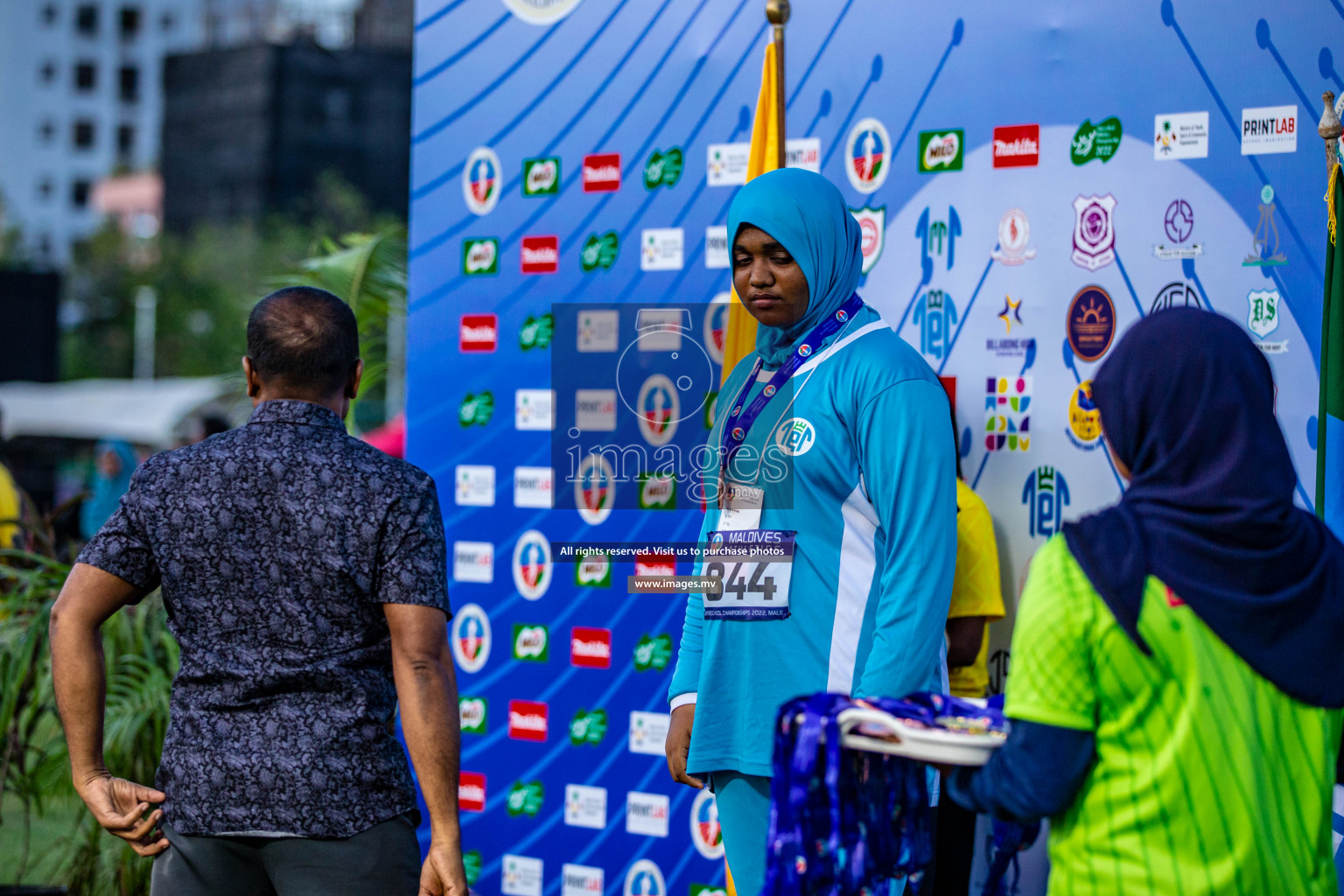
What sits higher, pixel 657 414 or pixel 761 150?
pixel 761 150

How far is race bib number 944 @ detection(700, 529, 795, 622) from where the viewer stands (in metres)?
2.08

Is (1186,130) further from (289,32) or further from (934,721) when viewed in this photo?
(289,32)

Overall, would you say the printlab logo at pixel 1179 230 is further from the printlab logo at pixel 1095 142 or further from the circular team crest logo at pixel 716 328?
the circular team crest logo at pixel 716 328

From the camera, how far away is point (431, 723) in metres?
1.97

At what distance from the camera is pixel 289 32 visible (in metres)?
35.7

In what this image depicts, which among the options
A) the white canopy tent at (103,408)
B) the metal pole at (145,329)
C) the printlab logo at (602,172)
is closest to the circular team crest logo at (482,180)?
the printlab logo at (602,172)

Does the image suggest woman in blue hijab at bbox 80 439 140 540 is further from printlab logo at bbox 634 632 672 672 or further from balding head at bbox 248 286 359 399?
balding head at bbox 248 286 359 399

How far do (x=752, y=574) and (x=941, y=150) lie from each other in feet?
5.16

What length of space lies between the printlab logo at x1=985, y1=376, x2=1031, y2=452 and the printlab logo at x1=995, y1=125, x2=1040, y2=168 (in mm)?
544

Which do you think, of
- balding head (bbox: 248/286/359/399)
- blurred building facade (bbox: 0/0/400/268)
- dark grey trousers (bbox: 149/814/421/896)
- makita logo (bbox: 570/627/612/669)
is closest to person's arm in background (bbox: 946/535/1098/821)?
dark grey trousers (bbox: 149/814/421/896)

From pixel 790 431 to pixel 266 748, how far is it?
3.23 ft

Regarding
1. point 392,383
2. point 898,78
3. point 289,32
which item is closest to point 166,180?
point 289,32

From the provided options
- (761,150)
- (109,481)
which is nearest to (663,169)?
(761,150)

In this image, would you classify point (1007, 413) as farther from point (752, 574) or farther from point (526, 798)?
point (526, 798)
